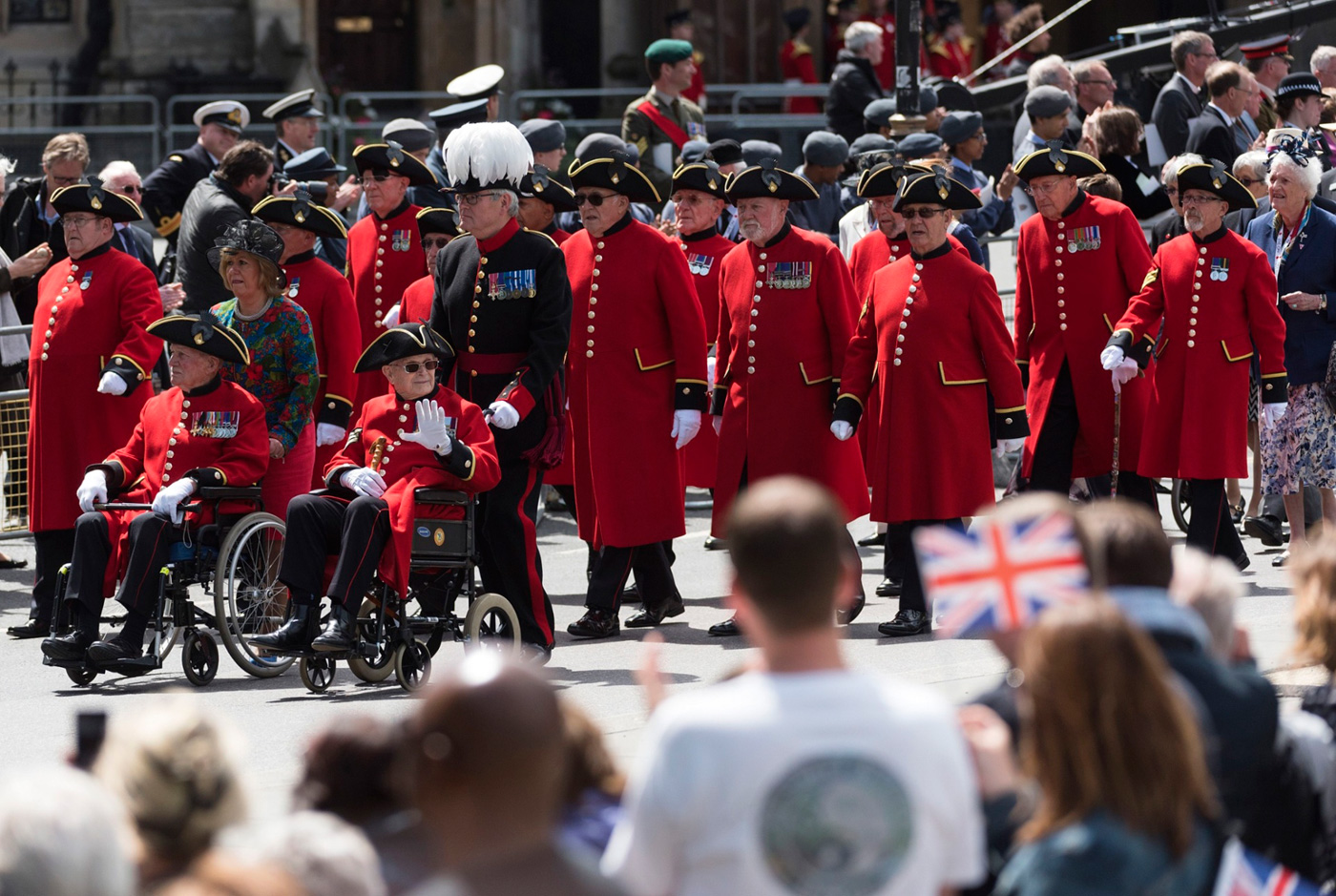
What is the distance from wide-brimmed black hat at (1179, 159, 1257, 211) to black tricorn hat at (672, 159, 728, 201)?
6.73ft

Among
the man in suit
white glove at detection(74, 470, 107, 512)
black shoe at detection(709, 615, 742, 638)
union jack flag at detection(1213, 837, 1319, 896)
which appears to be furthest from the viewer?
the man in suit

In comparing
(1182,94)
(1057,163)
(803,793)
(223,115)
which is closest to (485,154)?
(1057,163)

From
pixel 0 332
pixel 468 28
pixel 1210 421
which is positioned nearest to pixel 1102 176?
pixel 1210 421

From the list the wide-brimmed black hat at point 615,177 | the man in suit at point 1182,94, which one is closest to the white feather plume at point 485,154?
the wide-brimmed black hat at point 615,177

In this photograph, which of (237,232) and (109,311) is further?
(109,311)

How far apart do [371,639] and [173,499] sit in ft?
3.06

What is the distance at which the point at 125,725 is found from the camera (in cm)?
336

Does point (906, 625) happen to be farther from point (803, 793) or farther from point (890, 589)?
point (803, 793)

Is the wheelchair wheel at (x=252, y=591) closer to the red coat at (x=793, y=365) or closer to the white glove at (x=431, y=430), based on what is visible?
the white glove at (x=431, y=430)

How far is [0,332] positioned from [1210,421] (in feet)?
19.8

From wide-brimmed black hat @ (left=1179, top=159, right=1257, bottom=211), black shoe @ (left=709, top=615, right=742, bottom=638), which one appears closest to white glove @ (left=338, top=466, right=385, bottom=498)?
black shoe @ (left=709, top=615, right=742, bottom=638)

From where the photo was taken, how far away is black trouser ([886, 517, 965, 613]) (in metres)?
9.11

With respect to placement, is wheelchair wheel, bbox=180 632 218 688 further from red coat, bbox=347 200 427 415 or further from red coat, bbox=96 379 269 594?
red coat, bbox=347 200 427 415

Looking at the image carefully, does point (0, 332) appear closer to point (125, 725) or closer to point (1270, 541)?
point (1270, 541)
